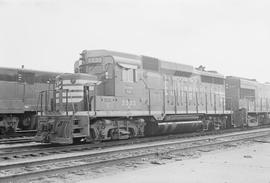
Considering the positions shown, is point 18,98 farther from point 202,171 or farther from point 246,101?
point 246,101

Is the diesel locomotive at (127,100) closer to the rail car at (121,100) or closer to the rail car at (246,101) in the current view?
the rail car at (121,100)

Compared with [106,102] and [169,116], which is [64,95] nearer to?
[106,102]

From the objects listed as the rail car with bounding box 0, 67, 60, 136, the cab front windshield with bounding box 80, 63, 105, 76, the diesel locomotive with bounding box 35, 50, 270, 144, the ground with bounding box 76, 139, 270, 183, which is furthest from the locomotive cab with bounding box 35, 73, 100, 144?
the rail car with bounding box 0, 67, 60, 136

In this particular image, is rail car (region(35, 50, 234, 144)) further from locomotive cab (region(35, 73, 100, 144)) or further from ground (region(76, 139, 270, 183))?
ground (region(76, 139, 270, 183))

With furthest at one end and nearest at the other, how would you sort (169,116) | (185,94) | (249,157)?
(185,94), (169,116), (249,157)

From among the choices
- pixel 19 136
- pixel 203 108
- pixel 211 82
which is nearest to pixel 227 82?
pixel 211 82

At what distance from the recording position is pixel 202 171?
7.00 metres

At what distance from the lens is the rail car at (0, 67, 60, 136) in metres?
16.5

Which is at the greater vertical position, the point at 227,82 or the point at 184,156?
the point at 227,82

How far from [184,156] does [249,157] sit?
172 cm

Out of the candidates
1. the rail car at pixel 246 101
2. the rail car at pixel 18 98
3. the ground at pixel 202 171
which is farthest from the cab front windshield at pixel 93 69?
the rail car at pixel 246 101

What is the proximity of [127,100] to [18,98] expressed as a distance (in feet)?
22.9

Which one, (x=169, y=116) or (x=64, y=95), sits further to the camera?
(x=169, y=116)

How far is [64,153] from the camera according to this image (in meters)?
9.88
